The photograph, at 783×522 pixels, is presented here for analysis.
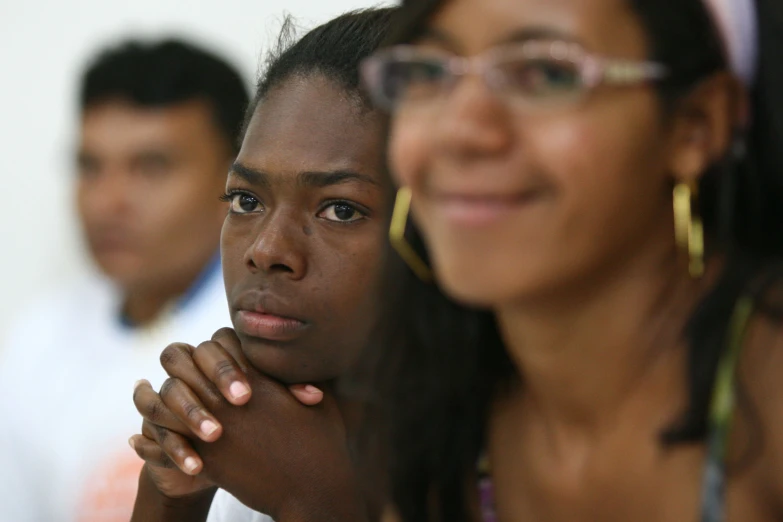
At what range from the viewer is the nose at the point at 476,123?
2.97 ft

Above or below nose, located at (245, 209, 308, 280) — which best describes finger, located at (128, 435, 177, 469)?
below

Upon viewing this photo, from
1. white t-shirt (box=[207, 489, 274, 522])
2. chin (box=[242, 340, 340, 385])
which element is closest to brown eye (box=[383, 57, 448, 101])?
chin (box=[242, 340, 340, 385])

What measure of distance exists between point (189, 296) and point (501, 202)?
170 cm

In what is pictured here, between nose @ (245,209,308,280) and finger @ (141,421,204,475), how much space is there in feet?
0.76

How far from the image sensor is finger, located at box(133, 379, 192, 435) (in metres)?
1.34

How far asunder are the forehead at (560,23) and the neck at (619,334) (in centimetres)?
21

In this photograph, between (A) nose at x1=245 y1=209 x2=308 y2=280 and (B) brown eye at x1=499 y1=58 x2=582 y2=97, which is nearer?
(B) brown eye at x1=499 y1=58 x2=582 y2=97

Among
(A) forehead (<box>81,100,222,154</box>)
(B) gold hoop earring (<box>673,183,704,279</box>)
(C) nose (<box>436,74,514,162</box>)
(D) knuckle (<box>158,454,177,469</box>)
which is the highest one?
(C) nose (<box>436,74,514,162</box>)

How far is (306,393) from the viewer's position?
1.37 meters

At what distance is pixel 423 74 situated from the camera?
972 millimetres

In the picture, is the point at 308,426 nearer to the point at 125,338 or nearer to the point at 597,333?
the point at 597,333

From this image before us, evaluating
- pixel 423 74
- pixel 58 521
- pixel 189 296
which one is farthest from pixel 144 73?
pixel 423 74

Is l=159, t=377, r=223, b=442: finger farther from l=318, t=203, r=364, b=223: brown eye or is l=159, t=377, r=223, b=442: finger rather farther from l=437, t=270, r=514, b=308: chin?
l=437, t=270, r=514, b=308: chin

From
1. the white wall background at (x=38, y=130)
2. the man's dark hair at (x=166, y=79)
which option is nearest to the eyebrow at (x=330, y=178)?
the man's dark hair at (x=166, y=79)
